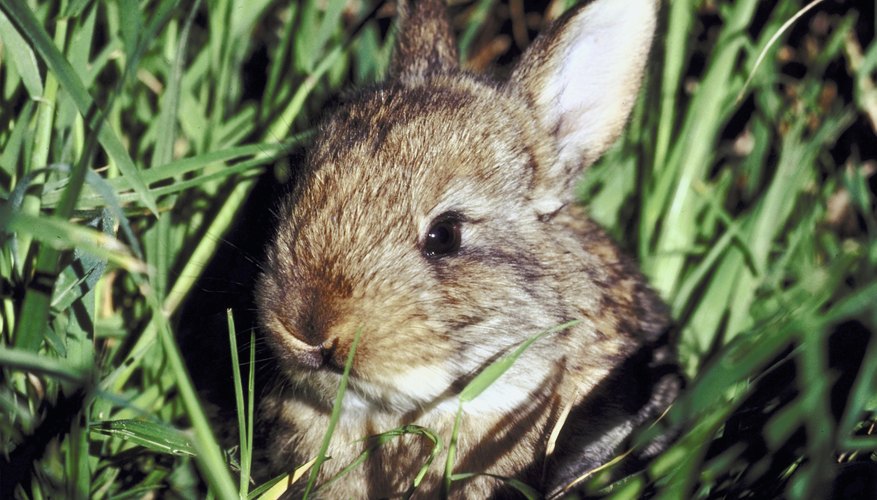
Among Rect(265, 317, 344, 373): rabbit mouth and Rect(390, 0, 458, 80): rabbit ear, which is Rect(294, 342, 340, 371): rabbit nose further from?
Rect(390, 0, 458, 80): rabbit ear

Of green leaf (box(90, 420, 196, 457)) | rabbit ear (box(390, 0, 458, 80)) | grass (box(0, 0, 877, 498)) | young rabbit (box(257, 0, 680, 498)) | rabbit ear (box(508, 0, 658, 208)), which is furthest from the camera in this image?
rabbit ear (box(390, 0, 458, 80))

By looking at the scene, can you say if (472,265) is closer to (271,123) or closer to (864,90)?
(271,123)

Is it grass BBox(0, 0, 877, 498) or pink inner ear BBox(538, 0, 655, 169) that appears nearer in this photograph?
grass BBox(0, 0, 877, 498)

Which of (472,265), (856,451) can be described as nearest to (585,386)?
(472,265)

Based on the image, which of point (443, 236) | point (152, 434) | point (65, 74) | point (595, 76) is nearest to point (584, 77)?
point (595, 76)

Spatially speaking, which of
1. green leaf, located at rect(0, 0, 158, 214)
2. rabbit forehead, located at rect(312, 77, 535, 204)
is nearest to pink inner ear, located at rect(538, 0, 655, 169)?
rabbit forehead, located at rect(312, 77, 535, 204)

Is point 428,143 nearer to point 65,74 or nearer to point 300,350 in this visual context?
point 300,350

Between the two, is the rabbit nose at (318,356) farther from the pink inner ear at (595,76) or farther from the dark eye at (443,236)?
the pink inner ear at (595,76)
